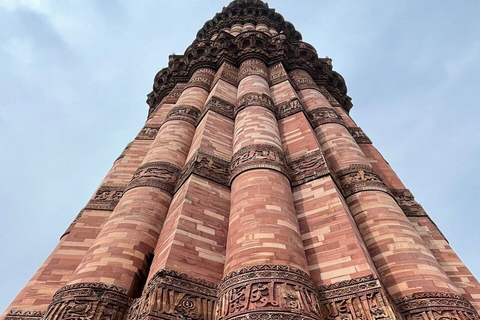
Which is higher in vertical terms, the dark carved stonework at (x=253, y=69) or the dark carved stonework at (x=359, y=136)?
the dark carved stonework at (x=253, y=69)

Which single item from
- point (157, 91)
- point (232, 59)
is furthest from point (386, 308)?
point (157, 91)

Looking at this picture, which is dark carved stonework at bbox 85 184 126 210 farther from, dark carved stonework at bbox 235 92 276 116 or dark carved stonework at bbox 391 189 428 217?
dark carved stonework at bbox 391 189 428 217

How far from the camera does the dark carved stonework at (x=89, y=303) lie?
439cm

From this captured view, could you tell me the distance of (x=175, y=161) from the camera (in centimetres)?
786

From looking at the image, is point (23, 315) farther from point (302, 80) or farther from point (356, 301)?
point (302, 80)

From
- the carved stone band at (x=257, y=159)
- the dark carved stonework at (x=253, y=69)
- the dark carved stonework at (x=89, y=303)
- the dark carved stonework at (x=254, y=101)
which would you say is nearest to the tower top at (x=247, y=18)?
the dark carved stonework at (x=253, y=69)

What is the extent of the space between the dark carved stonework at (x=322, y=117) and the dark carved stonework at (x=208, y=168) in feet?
11.8

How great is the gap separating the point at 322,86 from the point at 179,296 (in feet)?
39.3

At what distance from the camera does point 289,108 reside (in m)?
9.54

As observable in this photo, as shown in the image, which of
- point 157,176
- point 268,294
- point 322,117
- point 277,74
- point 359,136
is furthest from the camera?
point 277,74

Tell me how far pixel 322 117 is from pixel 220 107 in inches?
111

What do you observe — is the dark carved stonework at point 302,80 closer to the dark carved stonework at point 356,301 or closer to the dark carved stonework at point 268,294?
the dark carved stonework at point 356,301

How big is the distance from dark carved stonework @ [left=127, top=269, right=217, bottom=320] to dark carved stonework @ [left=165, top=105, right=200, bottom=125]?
5792 millimetres

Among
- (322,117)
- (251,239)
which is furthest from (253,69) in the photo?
(251,239)
